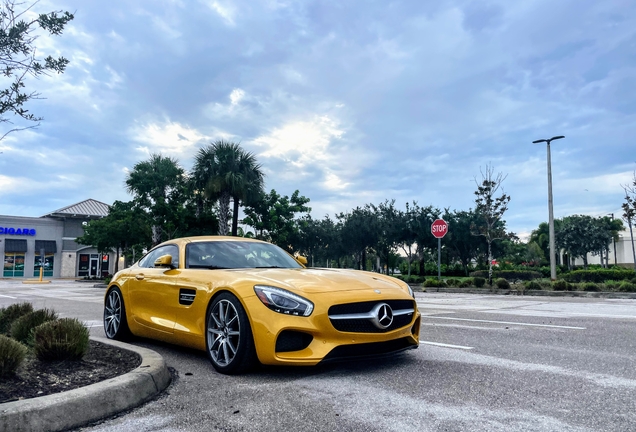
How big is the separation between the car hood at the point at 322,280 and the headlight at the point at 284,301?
0.08 meters

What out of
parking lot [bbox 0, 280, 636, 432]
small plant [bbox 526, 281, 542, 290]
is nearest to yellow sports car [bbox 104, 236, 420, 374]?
parking lot [bbox 0, 280, 636, 432]

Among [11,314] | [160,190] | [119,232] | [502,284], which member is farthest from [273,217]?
[11,314]

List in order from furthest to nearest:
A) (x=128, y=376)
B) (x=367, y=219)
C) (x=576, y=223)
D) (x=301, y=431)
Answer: (x=576, y=223) → (x=367, y=219) → (x=128, y=376) → (x=301, y=431)

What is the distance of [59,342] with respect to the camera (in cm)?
427

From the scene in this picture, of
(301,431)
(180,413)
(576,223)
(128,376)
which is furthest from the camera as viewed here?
(576,223)

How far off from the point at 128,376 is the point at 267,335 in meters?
1.07

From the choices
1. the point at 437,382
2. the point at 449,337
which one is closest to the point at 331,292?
the point at 437,382

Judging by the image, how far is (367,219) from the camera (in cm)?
4341

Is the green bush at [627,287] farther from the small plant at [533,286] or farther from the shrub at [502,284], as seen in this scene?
the shrub at [502,284]

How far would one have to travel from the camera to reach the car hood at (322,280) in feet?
14.1

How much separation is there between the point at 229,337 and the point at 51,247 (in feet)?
172

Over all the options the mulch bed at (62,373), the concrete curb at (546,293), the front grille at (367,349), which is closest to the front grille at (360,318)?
the front grille at (367,349)

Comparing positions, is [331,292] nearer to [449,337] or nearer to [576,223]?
[449,337]

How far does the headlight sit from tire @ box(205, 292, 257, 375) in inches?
9.0
